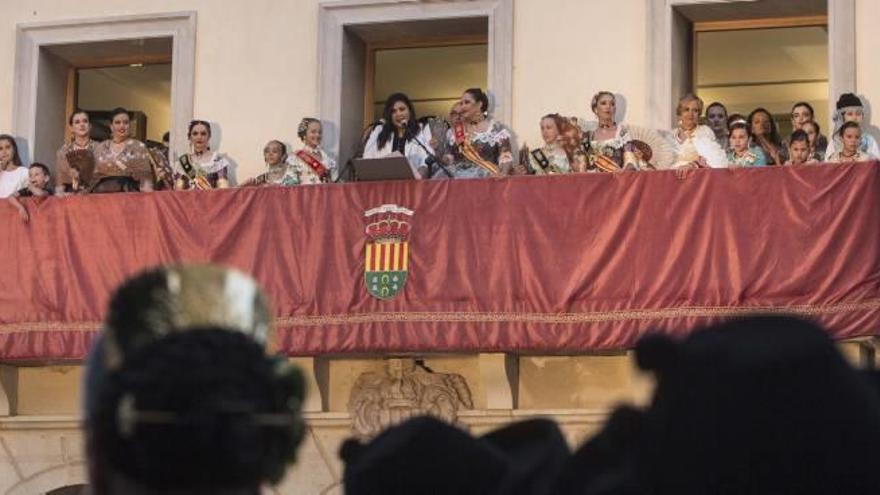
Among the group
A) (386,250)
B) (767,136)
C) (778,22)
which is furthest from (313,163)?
(778,22)

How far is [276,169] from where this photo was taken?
55.8 ft

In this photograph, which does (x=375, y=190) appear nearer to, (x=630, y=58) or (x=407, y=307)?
(x=407, y=307)

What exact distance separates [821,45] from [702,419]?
14.5 m

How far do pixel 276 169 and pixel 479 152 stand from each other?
1789mm

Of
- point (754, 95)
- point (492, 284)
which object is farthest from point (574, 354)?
point (754, 95)

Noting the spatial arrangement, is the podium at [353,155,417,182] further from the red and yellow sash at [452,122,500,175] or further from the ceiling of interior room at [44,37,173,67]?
the ceiling of interior room at [44,37,173,67]

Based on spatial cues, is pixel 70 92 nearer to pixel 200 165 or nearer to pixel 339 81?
pixel 200 165

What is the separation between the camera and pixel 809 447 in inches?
97.3

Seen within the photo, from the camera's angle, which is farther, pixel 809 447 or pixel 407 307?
pixel 407 307

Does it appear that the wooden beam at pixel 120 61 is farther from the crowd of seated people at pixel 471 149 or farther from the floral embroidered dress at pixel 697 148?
the floral embroidered dress at pixel 697 148

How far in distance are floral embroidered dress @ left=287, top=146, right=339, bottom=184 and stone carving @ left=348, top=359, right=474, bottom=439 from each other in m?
1.56

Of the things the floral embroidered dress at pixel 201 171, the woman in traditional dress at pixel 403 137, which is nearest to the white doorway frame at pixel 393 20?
the woman in traditional dress at pixel 403 137

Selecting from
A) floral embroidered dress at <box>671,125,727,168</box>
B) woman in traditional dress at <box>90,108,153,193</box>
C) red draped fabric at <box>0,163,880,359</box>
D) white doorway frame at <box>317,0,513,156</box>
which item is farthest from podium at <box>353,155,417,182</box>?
woman in traditional dress at <box>90,108,153,193</box>

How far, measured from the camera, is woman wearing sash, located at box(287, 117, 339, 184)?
1678cm
